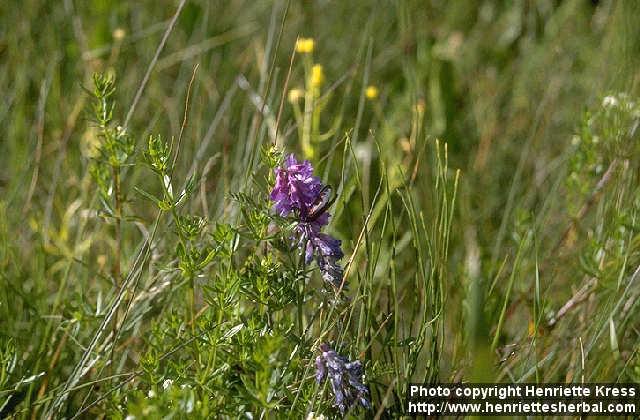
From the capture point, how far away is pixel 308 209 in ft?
3.19

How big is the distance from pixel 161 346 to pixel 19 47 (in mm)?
1360

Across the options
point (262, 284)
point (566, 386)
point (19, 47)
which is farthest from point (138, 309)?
point (19, 47)

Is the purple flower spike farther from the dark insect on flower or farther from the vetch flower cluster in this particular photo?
the dark insect on flower

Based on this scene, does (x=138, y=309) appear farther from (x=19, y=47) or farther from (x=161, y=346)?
(x=19, y=47)

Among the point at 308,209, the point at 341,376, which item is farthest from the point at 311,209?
the point at 341,376

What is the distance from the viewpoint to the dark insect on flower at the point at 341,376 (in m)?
0.92

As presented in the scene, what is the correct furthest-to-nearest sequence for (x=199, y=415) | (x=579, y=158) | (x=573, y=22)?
1. (x=573, y=22)
2. (x=579, y=158)
3. (x=199, y=415)

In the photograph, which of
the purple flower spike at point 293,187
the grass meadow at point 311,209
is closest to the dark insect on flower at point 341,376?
the grass meadow at point 311,209

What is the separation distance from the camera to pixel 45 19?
226cm

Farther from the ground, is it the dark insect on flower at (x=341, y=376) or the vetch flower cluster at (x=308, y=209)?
the vetch flower cluster at (x=308, y=209)

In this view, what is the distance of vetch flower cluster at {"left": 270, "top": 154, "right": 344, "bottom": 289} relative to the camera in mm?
958

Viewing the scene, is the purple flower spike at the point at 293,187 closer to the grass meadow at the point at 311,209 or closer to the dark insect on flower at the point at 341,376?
the grass meadow at the point at 311,209

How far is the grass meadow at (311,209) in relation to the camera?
97 cm

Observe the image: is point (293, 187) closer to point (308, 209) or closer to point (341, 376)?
point (308, 209)
